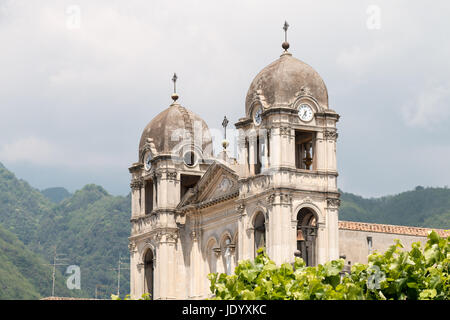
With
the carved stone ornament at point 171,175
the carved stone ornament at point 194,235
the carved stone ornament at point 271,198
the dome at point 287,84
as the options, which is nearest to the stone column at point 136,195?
the carved stone ornament at point 171,175

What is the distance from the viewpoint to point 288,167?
58312 millimetres

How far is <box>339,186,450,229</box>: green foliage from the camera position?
131125mm

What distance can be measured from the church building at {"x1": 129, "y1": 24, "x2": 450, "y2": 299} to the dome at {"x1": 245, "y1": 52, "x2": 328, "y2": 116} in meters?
0.06

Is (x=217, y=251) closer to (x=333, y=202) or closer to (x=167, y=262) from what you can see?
(x=167, y=262)

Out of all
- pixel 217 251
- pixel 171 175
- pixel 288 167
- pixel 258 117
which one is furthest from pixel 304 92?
pixel 171 175

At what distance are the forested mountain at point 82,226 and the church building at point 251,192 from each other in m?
23.0

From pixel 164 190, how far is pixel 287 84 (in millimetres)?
12909

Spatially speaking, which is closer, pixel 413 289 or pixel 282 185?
pixel 413 289

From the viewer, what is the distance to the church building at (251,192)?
58.4 m

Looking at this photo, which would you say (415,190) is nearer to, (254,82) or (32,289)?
(32,289)
